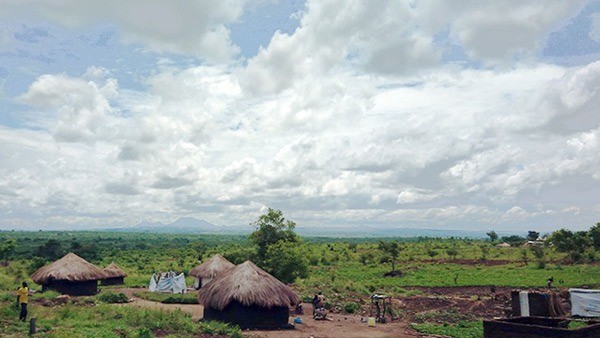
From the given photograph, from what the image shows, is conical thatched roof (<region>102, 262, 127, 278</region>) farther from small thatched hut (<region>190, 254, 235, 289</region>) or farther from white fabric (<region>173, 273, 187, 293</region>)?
white fabric (<region>173, 273, 187, 293</region>)

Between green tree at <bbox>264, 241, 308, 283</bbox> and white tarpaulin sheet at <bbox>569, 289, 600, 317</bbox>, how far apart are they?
17009 millimetres

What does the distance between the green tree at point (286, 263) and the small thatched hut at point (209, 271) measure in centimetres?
480

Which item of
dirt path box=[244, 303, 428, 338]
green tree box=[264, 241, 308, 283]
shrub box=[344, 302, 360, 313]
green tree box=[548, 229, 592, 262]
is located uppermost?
green tree box=[548, 229, 592, 262]

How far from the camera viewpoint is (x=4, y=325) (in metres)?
19.2

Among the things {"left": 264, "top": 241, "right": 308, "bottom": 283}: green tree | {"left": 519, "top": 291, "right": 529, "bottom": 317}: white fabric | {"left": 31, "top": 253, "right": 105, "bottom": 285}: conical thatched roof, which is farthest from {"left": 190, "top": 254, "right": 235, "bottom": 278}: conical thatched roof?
{"left": 519, "top": 291, "right": 529, "bottom": 317}: white fabric

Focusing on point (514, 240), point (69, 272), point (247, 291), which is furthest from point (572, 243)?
point (69, 272)

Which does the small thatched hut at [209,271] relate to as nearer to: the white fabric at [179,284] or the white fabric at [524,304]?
the white fabric at [179,284]

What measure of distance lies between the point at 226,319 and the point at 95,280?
1538 cm

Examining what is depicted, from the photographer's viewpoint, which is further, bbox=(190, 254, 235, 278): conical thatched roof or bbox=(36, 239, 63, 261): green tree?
bbox=(36, 239, 63, 261): green tree

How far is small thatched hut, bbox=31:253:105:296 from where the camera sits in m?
33.2

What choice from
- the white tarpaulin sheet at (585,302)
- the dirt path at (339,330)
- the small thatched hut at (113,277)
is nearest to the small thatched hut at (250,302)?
the dirt path at (339,330)

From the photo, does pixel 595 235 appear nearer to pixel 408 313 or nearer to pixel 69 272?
pixel 408 313

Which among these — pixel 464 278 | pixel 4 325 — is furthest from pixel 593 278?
pixel 4 325

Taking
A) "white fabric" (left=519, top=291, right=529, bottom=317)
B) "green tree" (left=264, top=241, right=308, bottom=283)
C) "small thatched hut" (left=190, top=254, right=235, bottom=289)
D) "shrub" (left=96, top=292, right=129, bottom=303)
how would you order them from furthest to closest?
1. "small thatched hut" (left=190, top=254, right=235, bottom=289)
2. "green tree" (left=264, top=241, right=308, bottom=283)
3. "shrub" (left=96, top=292, right=129, bottom=303)
4. "white fabric" (left=519, top=291, right=529, bottom=317)
